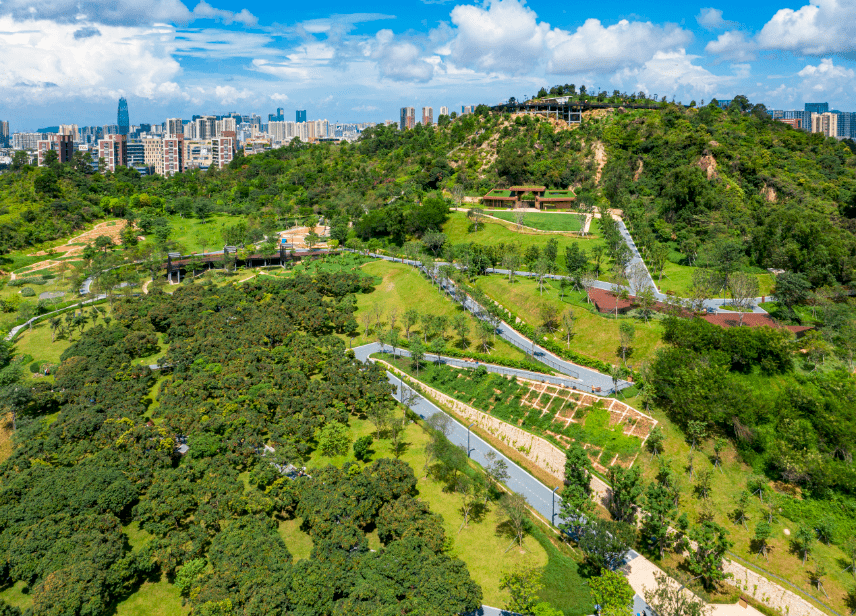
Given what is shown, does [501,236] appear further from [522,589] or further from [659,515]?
[522,589]

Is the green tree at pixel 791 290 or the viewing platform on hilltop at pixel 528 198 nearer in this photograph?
the green tree at pixel 791 290

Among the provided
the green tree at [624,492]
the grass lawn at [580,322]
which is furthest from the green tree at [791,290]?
the green tree at [624,492]

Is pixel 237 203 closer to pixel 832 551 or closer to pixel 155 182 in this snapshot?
pixel 155 182

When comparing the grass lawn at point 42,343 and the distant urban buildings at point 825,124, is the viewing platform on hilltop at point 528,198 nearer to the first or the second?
the grass lawn at point 42,343

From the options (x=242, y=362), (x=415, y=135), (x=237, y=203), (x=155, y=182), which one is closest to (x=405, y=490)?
(x=242, y=362)

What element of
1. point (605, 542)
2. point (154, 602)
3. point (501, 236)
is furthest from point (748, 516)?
point (501, 236)

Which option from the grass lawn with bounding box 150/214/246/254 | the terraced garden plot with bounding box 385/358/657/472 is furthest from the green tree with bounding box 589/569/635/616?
the grass lawn with bounding box 150/214/246/254
